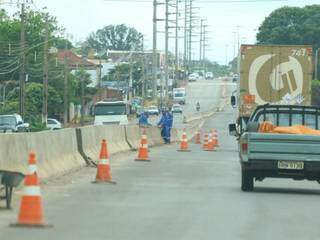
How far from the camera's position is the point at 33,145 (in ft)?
60.4

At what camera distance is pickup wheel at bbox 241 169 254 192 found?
18.1 meters

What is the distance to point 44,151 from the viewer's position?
64.3 feet

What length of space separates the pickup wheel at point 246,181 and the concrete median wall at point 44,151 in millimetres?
4259

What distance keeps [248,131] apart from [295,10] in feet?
373

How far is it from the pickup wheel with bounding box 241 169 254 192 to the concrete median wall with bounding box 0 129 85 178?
14.0 feet

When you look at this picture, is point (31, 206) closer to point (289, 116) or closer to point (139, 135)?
point (289, 116)

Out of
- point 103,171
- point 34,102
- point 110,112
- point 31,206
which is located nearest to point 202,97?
point 34,102

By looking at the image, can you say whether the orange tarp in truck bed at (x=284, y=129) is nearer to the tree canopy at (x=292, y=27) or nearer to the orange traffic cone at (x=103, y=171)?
the orange traffic cone at (x=103, y=171)

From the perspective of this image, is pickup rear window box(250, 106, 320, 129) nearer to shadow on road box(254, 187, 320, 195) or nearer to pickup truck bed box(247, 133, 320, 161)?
shadow on road box(254, 187, 320, 195)

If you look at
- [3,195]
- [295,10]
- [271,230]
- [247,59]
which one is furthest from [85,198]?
[295,10]

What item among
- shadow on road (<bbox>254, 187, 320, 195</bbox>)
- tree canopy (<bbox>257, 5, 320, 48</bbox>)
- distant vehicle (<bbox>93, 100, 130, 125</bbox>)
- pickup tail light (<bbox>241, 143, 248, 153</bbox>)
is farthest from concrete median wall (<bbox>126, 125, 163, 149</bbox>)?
tree canopy (<bbox>257, 5, 320, 48</bbox>)

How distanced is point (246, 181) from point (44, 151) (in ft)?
15.0

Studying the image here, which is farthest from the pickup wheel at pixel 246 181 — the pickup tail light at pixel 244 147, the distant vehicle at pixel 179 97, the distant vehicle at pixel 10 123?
the distant vehicle at pixel 179 97

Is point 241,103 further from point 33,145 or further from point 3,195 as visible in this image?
point 3,195
